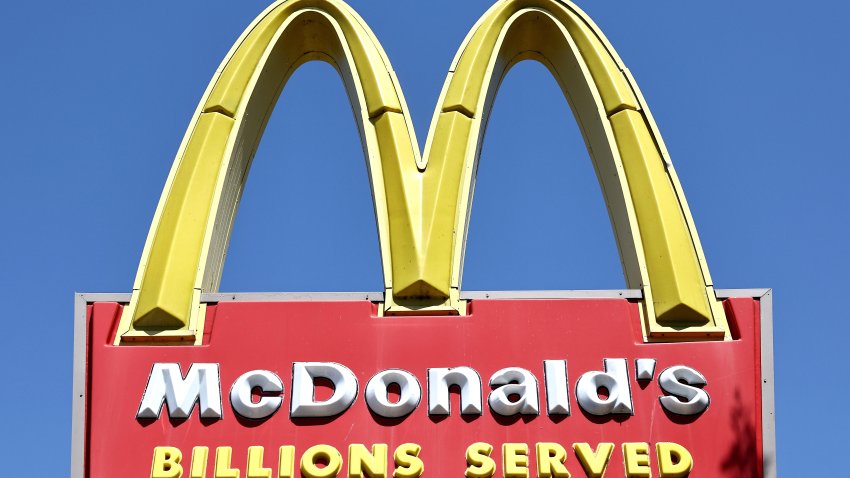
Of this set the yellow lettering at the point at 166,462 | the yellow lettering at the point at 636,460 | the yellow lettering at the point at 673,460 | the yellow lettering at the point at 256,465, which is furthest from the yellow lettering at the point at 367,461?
the yellow lettering at the point at 673,460

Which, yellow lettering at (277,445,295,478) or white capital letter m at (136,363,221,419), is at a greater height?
white capital letter m at (136,363,221,419)

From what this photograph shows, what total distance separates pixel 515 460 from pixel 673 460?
129 cm

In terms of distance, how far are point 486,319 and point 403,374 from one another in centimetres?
85

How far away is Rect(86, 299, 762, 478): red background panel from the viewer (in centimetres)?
1241

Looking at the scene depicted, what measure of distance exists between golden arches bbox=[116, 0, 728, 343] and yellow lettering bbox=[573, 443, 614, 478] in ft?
3.65

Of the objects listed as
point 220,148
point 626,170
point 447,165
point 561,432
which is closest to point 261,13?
point 220,148

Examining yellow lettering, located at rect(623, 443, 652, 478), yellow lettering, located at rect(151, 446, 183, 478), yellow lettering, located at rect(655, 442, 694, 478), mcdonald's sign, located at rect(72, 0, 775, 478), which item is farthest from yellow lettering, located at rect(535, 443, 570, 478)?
yellow lettering, located at rect(151, 446, 183, 478)

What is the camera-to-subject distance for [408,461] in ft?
40.4

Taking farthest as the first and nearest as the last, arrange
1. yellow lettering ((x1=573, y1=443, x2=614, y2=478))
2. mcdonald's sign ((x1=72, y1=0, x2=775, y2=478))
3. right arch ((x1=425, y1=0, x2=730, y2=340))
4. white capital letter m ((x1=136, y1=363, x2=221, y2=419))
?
right arch ((x1=425, y1=0, x2=730, y2=340)) → white capital letter m ((x1=136, y1=363, x2=221, y2=419)) → mcdonald's sign ((x1=72, y1=0, x2=775, y2=478)) → yellow lettering ((x1=573, y1=443, x2=614, y2=478))

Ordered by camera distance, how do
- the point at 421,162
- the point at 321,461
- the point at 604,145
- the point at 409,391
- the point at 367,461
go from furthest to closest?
the point at 604,145 < the point at 421,162 < the point at 409,391 < the point at 321,461 < the point at 367,461

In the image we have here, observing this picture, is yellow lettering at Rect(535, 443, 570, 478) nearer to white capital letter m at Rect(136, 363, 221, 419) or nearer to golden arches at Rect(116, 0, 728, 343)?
golden arches at Rect(116, 0, 728, 343)

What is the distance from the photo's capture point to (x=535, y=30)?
1460cm

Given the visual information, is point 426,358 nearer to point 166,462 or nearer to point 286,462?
point 286,462

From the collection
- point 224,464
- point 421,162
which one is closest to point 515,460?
point 224,464
